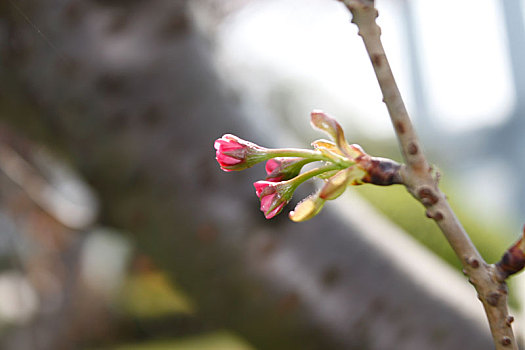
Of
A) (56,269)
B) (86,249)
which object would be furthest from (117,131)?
(56,269)

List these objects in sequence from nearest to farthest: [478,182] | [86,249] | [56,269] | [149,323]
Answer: [86,249] → [56,269] → [149,323] → [478,182]

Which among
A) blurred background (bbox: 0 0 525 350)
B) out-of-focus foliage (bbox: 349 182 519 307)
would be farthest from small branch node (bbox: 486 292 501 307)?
out-of-focus foliage (bbox: 349 182 519 307)

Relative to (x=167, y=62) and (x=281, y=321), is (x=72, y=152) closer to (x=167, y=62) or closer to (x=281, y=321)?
(x=167, y=62)

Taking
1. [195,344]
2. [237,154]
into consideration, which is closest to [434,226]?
[195,344]

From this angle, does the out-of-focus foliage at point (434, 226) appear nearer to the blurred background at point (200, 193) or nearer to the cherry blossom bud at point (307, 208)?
the blurred background at point (200, 193)

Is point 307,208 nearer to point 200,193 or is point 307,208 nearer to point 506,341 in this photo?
point 506,341

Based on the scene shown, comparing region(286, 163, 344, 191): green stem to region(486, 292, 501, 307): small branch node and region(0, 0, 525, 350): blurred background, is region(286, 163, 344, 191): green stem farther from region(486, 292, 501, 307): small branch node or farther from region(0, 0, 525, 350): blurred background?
region(0, 0, 525, 350): blurred background

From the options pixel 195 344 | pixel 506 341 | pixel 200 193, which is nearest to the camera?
pixel 506 341
